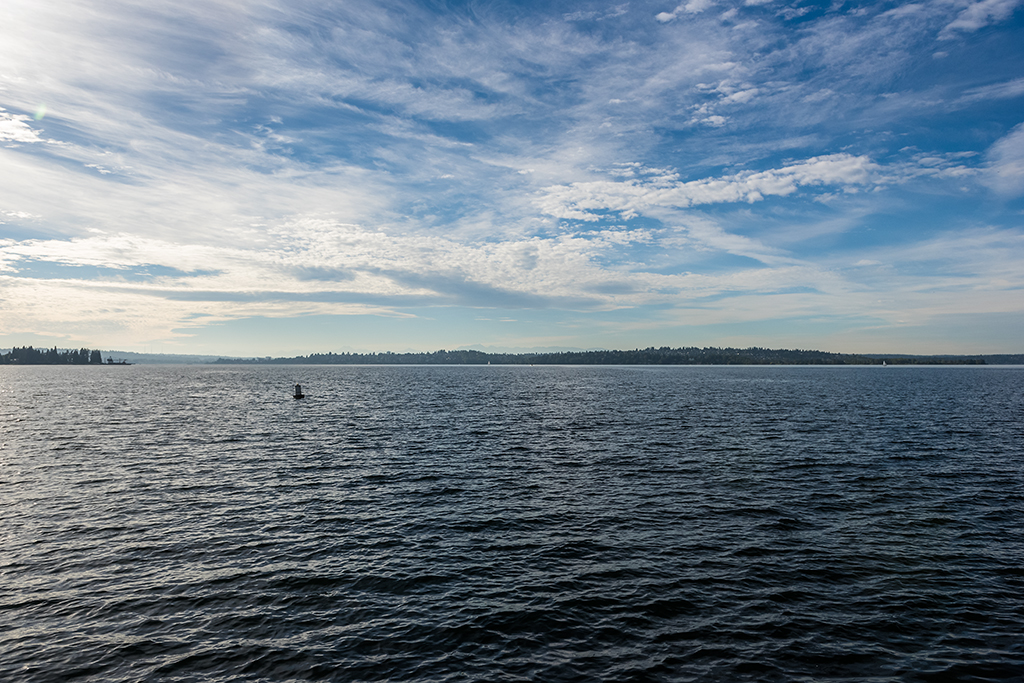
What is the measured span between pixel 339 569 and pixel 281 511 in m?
10.5

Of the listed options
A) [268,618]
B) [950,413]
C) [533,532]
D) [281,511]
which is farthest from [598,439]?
[950,413]

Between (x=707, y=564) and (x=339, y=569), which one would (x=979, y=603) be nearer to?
(x=707, y=564)

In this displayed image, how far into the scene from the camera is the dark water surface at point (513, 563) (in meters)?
16.7

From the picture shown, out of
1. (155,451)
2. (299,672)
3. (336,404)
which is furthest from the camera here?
(336,404)

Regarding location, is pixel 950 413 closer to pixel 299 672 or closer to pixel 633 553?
pixel 633 553

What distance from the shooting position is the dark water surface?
16.7m

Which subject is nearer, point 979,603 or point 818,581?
point 979,603

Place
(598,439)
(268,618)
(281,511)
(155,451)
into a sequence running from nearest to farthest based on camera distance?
(268,618)
(281,511)
(155,451)
(598,439)

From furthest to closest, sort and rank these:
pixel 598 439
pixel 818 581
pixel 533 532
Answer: pixel 598 439, pixel 533 532, pixel 818 581

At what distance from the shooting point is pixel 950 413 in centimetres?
8231

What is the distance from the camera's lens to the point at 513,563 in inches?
948

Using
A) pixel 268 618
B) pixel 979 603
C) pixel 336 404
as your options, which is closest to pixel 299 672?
pixel 268 618

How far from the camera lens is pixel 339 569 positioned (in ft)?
76.6

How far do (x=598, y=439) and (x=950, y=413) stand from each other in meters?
65.5
